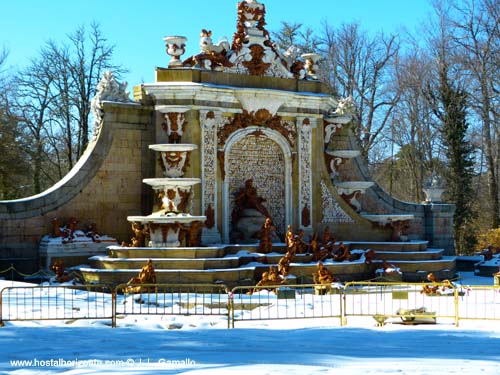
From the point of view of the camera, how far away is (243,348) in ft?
28.0

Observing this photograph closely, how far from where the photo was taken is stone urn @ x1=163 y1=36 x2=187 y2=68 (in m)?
19.7

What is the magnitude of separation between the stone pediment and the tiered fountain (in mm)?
2669

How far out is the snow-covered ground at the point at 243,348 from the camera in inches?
285

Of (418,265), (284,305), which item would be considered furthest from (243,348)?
(418,265)

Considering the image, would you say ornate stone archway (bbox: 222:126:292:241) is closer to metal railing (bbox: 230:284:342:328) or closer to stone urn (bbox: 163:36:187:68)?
stone urn (bbox: 163:36:187:68)

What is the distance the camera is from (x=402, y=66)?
34531 mm

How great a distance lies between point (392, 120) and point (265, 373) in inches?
1187

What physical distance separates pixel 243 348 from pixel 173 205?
1046cm

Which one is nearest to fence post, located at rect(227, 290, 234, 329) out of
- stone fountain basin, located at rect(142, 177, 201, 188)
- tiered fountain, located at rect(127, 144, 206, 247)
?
tiered fountain, located at rect(127, 144, 206, 247)

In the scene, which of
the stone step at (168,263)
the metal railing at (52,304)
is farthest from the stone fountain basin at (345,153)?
the metal railing at (52,304)

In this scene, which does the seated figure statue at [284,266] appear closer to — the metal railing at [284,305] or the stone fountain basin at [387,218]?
the metal railing at [284,305]

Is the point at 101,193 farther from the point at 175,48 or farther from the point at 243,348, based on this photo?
the point at 243,348

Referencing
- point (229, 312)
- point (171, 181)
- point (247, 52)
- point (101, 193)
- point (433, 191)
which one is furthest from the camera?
point (433, 191)

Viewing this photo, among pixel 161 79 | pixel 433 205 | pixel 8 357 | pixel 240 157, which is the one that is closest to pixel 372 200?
pixel 433 205
